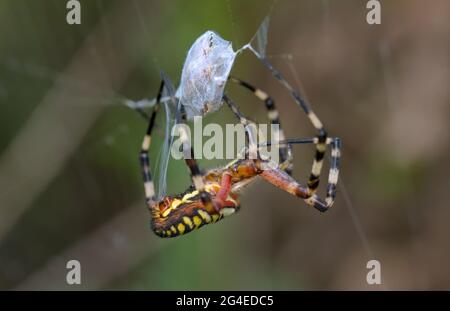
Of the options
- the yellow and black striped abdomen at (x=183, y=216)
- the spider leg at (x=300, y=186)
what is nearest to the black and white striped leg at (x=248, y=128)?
the spider leg at (x=300, y=186)

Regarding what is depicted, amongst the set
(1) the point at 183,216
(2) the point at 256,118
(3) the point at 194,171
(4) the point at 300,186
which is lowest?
(1) the point at 183,216

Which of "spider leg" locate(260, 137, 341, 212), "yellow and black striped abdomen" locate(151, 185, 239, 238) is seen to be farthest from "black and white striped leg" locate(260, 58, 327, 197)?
"yellow and black striped abdomen" locate(151, 185, 239, 238)

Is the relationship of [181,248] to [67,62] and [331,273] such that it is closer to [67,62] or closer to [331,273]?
[331,273]

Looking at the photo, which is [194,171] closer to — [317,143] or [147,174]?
[147,174]

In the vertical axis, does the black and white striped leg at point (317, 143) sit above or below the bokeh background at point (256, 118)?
below

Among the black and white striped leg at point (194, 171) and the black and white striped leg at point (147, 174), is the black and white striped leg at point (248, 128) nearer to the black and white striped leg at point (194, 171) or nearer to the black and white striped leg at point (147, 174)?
the black and white striped leg at point (194, 171)

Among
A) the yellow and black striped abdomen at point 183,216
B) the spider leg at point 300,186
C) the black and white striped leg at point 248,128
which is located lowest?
the yellow and black striped abdomen at point 183,216

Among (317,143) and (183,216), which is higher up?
(317,143)

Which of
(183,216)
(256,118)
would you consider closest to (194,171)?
(183,216)

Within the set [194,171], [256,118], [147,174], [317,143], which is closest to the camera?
A: [194,171]
